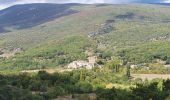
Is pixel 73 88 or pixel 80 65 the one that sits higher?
pixel 73 88

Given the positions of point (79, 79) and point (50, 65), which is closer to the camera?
point (79, 79)

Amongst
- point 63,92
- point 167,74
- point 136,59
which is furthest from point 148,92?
point 136,59

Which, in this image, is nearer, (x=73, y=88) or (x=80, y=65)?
(x=73, y=88)

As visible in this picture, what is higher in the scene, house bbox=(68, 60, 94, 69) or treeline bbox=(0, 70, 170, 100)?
treeline bbox=(0, 70, 170, 100)

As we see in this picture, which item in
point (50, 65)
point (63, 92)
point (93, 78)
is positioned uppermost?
point (63, 92)

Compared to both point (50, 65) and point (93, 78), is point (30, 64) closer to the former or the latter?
point (50, 65)

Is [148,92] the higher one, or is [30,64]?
[148,92]

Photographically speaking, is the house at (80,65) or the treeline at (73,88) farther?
the house at (80,65)

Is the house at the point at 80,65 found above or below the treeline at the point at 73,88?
below

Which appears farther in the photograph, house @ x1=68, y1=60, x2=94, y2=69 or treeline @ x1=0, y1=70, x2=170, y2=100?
house @ x1=68, y1=60, x2=94, y2=69

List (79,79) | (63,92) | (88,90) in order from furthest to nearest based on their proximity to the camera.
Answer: (79,79) → (88,90) → (63,92)

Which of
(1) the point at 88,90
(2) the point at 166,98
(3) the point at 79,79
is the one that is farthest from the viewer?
(3) the point at 79,79
